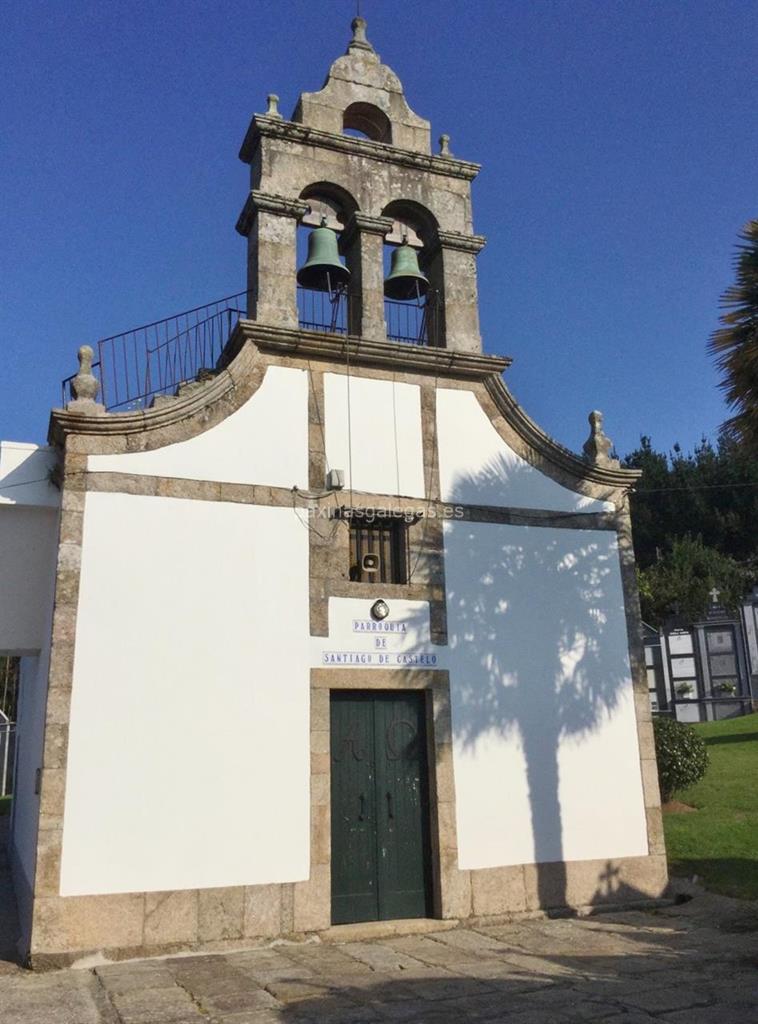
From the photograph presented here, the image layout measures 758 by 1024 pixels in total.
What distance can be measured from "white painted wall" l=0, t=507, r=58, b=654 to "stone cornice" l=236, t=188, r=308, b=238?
424 cm

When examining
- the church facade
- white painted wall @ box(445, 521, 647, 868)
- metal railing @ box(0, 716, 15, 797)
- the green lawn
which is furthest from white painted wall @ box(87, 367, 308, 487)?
metal railing @ box(0, 716, 15, 797)

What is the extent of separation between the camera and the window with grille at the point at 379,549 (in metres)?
9.94

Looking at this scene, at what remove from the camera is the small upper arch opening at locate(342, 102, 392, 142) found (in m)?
11.5

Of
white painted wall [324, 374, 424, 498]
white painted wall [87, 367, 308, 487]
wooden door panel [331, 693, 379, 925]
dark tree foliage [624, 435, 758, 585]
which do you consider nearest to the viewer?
wooden door panel [331, 693, 379, 925]

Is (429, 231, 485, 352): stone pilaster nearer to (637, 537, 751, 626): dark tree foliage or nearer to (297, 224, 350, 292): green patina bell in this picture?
(297, 224, 350, 292): green patina bell

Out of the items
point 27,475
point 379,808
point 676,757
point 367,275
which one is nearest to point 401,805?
point 379,808

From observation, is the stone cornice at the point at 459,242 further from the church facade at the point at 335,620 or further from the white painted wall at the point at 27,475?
the white painted wall at the point at 27,475

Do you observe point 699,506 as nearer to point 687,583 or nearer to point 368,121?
point 687,583

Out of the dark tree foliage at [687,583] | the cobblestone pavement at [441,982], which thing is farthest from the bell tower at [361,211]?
the dark tree foliage at [687,583]

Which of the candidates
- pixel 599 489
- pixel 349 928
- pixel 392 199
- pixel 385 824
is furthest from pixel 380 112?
pixel 349 928

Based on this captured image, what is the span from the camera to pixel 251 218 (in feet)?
34.5

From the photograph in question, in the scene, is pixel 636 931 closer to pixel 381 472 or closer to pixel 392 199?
pixel 381 472

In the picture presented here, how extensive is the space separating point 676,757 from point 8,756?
62.4ft

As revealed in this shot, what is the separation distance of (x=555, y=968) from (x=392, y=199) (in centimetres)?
883
